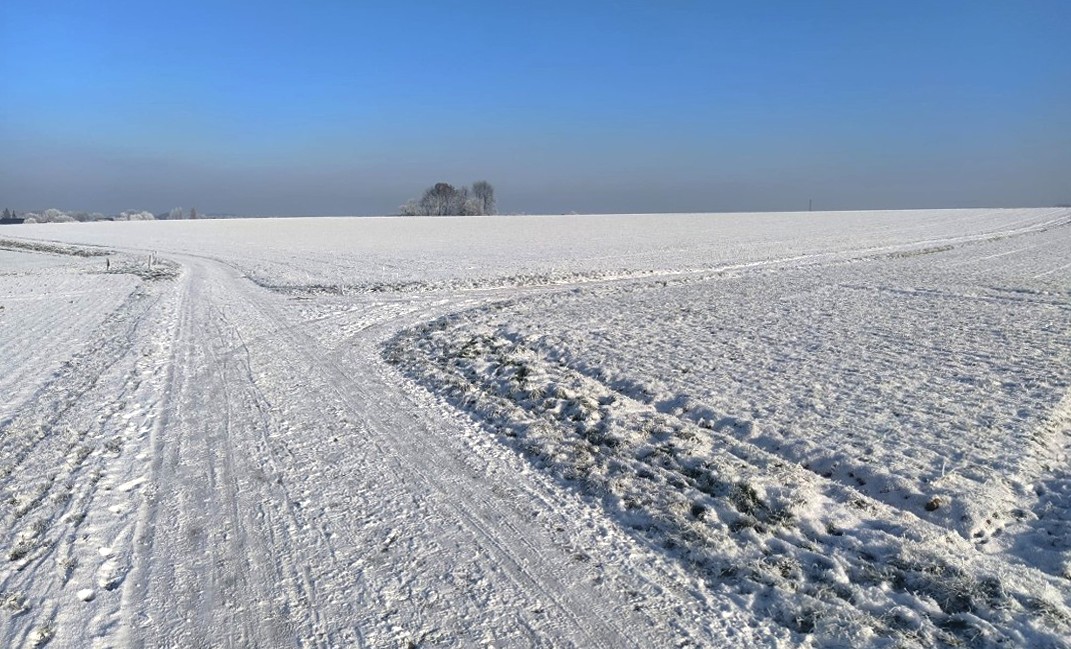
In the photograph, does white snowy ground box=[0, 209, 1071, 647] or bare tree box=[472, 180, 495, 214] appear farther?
bare tree box=[472, 180, 495, 214]

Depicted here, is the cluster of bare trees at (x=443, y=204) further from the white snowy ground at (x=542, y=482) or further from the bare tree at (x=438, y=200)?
the white snowy ground at (x=542, y=482)

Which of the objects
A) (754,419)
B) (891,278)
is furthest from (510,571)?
(891,278)

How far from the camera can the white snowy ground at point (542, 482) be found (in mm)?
4516

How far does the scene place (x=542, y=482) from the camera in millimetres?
6680

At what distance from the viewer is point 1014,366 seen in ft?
34.9

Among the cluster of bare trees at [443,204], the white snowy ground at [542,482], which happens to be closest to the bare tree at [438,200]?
the cluster of bare trees at [443,204]

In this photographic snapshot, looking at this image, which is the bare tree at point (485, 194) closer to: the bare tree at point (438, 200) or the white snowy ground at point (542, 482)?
the bare tree at point (438, 200)

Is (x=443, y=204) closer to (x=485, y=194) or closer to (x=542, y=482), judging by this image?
(x=485, y=194)

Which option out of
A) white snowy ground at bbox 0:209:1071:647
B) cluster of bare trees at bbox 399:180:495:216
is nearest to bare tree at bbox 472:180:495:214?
cluster of bare trees at bbox 399:180:495:216

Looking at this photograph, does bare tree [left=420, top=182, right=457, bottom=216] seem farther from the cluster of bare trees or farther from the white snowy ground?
the white snowy ground

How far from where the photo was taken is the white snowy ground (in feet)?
14.8

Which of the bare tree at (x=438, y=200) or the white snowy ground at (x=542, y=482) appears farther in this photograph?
the bare tree at (x=438, y=200)

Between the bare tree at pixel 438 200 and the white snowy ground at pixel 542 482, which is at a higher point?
the bare tree at pixel 438 200

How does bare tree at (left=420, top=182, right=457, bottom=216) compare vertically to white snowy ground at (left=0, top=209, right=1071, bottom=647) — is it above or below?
above
